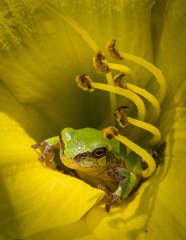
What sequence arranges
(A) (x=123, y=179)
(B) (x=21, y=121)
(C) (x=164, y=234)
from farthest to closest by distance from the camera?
(B) (x=21, y=121), (A) (x=123, y=179), (C) (x=164, y=234)

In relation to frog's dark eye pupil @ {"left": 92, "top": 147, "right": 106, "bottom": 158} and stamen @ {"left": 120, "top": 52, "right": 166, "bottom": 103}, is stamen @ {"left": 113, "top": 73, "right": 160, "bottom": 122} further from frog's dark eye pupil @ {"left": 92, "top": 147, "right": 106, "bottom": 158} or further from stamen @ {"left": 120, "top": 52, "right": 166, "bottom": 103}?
frog's dark eye pupil @ {"left": 92, "top": 147, "right": 106, "bottom": 158}

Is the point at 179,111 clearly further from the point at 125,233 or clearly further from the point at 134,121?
the point at 125,233

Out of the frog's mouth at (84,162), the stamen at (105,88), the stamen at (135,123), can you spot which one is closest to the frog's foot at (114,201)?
the frog's mouth at (84,162)

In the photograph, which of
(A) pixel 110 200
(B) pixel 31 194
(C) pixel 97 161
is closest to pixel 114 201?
(A) pixel 110 200

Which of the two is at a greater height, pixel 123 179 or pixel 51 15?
pixel 51 15

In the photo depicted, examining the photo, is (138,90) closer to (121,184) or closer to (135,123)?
(135,123)

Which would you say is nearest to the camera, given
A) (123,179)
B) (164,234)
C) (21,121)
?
(164,234)

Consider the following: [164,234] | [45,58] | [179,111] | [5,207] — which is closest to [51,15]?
[45,58]

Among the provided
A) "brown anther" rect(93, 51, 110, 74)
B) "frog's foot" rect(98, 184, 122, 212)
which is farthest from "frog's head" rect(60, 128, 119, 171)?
"brown anther" rect(93, 51, 110, 74)
